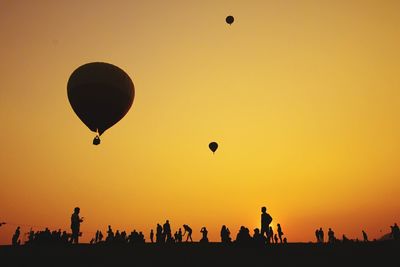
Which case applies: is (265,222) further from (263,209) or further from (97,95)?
(97,95)

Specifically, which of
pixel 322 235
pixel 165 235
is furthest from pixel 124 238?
pixel 322 235

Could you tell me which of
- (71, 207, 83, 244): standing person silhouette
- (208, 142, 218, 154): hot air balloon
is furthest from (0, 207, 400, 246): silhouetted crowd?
(208, 142, 218, 154): hot air balloon

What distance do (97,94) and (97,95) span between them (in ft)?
0.20

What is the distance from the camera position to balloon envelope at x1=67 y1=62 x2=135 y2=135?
77.1 feet

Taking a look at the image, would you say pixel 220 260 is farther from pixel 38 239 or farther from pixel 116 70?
pixel 116 70

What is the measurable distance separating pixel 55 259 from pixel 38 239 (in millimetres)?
7588

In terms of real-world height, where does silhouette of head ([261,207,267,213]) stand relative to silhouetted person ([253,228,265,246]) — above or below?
above

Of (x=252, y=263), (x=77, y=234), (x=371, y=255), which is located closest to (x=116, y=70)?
(x=77, y=234)

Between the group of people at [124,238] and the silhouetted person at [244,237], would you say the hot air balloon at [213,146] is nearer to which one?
the group of people at [124,238]

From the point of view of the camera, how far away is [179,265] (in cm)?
1305

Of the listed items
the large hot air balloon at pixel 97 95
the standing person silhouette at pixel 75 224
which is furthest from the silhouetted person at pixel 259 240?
the large hot air balloon at pixel 97 95

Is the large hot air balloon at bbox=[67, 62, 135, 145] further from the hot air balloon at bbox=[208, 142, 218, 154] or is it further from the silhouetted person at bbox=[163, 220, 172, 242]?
the hot air balloon at bbox=[208, 142, 218, 154]

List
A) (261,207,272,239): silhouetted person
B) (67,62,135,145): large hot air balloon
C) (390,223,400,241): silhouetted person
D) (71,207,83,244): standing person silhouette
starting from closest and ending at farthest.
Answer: (71,207,83,244): standing person silhouette < (261,207,272,239): silhouetted person < (67,62,135,145): large hot air balloon < (390,223,400,241): silhouetted person

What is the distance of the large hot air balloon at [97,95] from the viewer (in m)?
23.5
